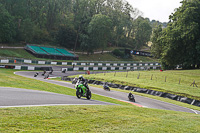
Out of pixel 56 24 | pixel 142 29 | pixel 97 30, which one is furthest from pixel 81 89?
pixel 142 29

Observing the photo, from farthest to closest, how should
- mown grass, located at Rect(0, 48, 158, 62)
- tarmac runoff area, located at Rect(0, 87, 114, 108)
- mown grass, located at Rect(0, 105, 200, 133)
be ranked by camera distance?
mown grass, located at Rect(0, 48, 158, 62) < tarmac runoff area, located at Rect(0, 87, 114, 108) < mown grass, located at Rect(0, 105, 200, 133)

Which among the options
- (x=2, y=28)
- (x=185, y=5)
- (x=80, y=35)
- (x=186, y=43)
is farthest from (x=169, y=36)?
(x=2, y=28)

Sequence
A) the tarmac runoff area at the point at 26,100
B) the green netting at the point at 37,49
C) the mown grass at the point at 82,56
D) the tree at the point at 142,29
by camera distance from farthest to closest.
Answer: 1. the tree at the point at 142,29
2. the green netting at the point at 37,49
3. the mown grass at the point at 82,56
4. the tarmac runoff area at the point at 26,100

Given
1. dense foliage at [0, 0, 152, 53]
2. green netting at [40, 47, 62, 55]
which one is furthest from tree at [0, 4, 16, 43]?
green netting at [40, 47, 62, 55]

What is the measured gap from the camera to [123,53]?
96.4 metres

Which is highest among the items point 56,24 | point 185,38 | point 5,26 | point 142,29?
point 142,29

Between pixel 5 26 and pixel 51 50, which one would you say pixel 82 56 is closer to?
pixel 51 50

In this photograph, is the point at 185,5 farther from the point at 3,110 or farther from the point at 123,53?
the point at 3,110

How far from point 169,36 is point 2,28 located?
50.7 metres

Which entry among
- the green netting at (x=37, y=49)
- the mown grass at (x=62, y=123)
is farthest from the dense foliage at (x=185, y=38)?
the mown grass at (x=62, y=123)

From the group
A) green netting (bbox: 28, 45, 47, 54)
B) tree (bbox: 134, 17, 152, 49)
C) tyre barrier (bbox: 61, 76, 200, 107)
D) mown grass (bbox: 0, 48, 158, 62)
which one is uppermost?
tree (bbox: 134, 17, 152, 49)

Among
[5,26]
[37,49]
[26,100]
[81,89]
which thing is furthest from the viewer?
[37,49]

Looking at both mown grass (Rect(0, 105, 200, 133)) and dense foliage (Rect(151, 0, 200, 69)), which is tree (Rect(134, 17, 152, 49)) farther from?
mown grass (Rect(0, 105, 200, 133))

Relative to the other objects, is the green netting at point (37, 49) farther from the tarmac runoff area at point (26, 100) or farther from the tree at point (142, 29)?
the tree at point (142, 29)
